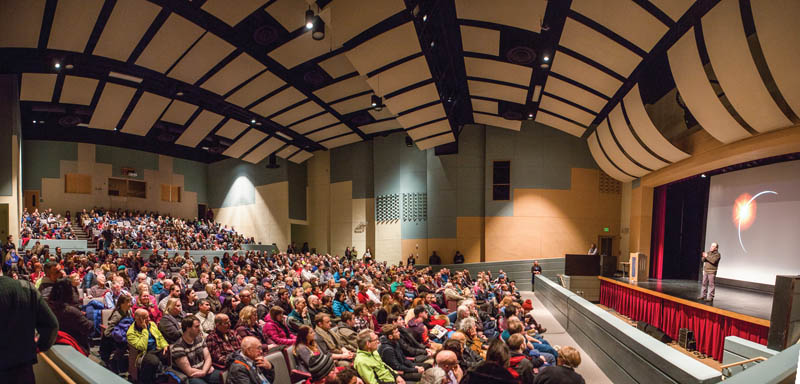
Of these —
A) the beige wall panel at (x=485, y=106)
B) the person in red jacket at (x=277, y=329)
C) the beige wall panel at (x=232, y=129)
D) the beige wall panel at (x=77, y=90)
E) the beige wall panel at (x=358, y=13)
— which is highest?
the beige wall panel at (x=358, y=13)

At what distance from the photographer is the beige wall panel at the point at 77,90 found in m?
9.52

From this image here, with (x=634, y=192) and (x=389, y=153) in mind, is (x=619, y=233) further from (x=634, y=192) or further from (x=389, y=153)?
(x=389, y=153)

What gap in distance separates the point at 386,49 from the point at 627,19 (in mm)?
4539

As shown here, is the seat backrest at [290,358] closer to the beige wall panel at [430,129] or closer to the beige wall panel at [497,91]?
the beige wall panel at [497,91]

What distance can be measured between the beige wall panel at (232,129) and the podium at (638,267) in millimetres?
13541

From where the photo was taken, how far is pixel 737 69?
5.99 meters

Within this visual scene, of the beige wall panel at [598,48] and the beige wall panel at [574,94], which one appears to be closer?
the beige wall panel at [598,48]

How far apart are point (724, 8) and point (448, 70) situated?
6.50 meters

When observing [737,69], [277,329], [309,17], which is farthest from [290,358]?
[737,69]

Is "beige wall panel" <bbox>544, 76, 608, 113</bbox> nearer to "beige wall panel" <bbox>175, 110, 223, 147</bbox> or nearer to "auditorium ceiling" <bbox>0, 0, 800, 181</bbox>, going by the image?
"auditorium ceiling" <bbox>0, 0, 800, 181</bbox>

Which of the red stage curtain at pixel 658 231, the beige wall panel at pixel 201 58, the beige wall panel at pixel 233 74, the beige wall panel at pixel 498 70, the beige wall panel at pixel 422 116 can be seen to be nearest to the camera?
the beige wall panel at pixel 201 58

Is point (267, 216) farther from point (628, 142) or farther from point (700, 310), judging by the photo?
point (700, 310)

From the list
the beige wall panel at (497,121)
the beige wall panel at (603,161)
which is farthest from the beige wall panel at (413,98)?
the beige wall panel at (603,161)

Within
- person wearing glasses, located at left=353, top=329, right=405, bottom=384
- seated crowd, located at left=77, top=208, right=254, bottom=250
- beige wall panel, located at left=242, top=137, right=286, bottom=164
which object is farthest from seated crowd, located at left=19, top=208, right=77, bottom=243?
person wearing glasses, located at left=353, top=329, right=405, bottom=384
